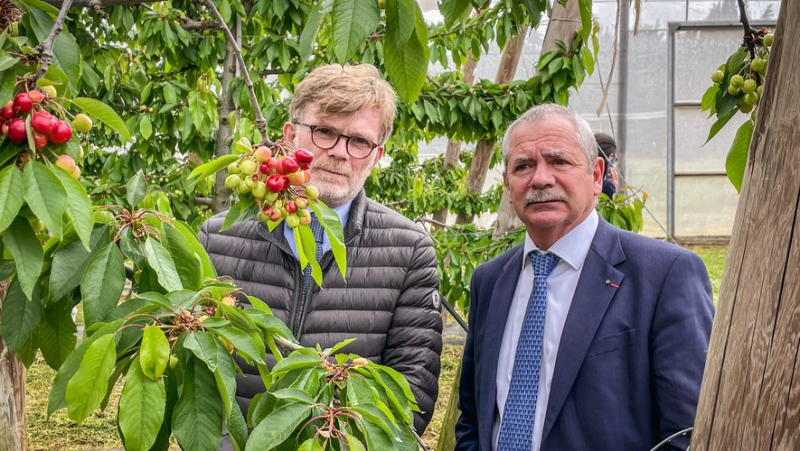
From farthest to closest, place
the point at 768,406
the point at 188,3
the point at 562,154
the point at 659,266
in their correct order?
1. the point at 188,3
2. the point at 562,154
3. the point at 659,266
4. the point at 768,406

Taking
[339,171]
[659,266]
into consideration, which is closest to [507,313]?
[659,266]

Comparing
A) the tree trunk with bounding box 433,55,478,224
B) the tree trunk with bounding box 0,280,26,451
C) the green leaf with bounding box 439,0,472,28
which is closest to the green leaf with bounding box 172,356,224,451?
the green leaf with bounding box 439,0,472,28

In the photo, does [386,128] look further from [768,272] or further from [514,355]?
[768,272]

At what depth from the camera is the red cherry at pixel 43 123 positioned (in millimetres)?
1141

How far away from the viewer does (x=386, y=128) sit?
90.4 inches

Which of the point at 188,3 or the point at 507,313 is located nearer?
the point at 507,313

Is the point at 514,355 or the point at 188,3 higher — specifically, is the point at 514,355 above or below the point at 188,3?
below

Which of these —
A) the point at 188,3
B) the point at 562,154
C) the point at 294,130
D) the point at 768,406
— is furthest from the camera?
the point at 188,3

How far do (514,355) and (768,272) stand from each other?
0.96m

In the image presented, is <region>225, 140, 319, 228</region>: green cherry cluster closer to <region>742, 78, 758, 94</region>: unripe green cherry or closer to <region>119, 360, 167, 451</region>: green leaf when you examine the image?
<region>119, 360, 167, 451</region>: green leaf

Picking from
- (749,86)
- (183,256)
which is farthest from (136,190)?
(749,86)

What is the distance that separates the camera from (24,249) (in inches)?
46.9

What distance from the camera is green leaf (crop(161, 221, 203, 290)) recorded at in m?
1.38

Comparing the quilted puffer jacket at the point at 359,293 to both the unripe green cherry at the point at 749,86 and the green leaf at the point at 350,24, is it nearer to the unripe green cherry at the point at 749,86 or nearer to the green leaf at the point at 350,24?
the unripe green cherry at the point at 749,86
